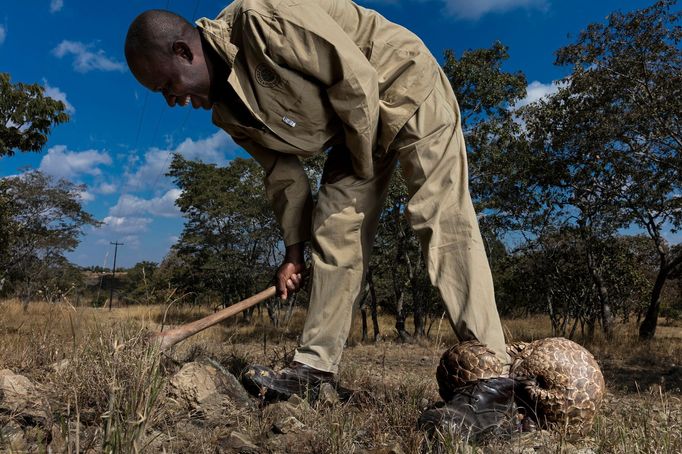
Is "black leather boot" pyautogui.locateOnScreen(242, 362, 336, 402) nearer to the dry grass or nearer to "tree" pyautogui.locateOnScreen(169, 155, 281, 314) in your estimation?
the dry grass

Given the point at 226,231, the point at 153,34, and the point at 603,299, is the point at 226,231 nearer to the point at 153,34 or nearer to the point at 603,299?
the point at 603,299

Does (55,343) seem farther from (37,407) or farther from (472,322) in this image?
(472,322)

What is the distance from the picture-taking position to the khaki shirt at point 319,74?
6.41ft

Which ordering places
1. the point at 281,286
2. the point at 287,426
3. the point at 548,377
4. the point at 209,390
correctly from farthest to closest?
1. the point at 281,286
2. the point at 209,390
3. the point at 548,377
4. the point at 287,426

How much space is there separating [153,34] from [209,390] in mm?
1357

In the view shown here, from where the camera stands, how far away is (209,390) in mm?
1906

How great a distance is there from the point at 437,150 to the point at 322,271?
74cm

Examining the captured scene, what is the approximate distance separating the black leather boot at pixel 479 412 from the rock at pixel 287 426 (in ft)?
1.23

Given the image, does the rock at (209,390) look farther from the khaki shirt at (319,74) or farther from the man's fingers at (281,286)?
the khaki shirt at (319,74)

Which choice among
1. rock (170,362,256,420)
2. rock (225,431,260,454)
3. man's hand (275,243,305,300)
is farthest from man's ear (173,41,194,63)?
rock (225,431,260,454)

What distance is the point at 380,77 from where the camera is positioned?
86.1 inches

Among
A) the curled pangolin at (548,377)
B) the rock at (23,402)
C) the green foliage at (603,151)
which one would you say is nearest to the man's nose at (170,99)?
the rock at (23,402)

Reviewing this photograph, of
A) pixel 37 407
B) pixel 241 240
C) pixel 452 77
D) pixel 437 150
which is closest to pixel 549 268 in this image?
pixel 452 77

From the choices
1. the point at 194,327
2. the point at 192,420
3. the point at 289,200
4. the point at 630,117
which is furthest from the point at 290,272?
the point at 630,117
